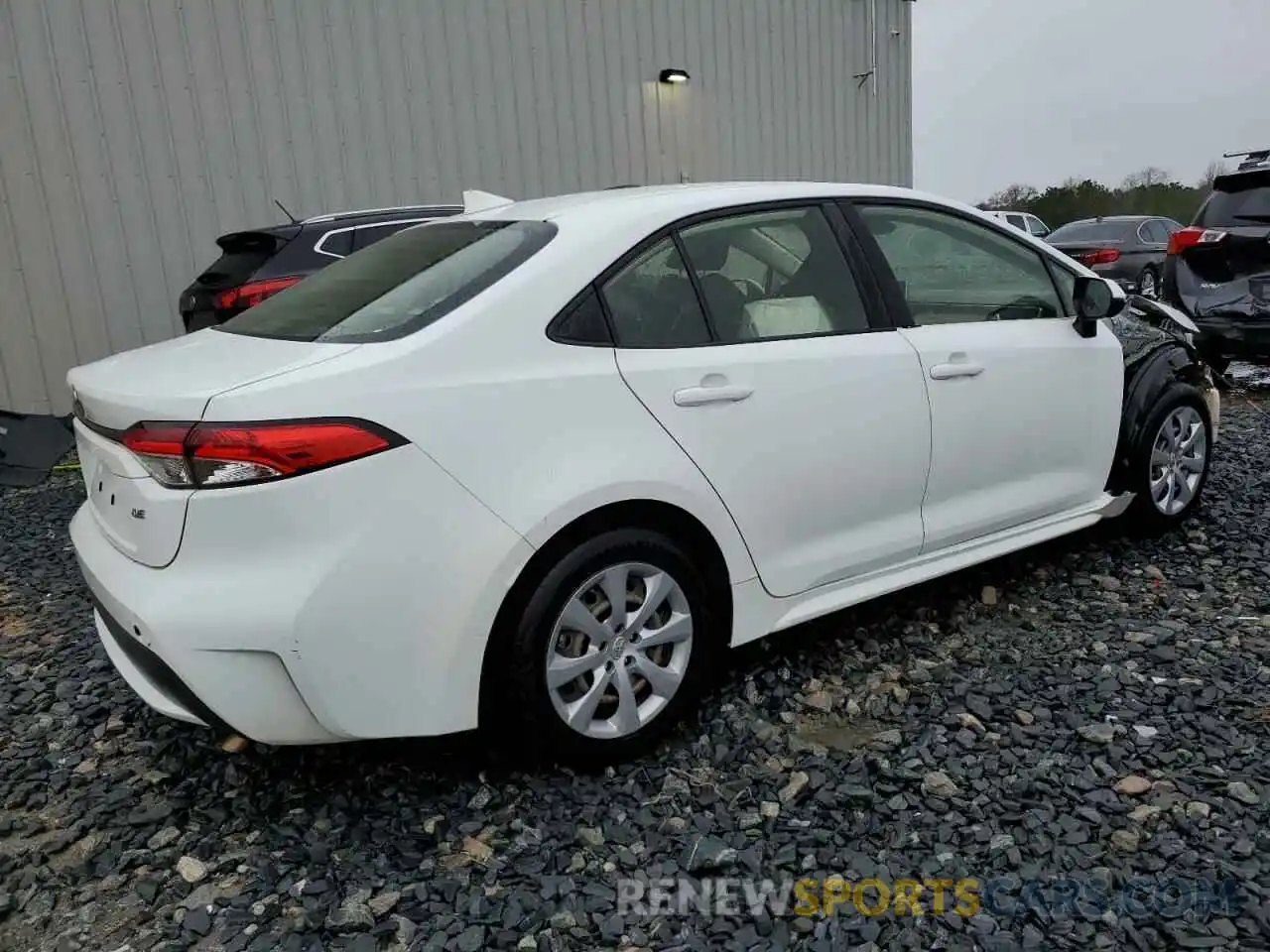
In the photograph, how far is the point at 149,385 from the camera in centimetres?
214

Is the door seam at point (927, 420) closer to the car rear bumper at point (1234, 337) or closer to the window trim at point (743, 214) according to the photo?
the window trim at point (743, 214)

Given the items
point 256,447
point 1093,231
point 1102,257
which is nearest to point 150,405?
point 256,447

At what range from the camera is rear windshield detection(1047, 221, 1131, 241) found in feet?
44.2

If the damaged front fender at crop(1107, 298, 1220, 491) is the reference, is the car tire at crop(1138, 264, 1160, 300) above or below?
below


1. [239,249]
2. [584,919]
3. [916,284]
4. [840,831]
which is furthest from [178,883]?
[239,249]

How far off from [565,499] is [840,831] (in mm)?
1017

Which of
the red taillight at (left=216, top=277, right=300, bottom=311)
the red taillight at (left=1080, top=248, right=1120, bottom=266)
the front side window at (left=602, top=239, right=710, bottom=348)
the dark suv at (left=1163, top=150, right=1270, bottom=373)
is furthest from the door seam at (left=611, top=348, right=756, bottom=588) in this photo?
the red taillight at (left=1080, top=248, right=1120, bottom=266)

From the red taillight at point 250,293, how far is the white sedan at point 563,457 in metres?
2.77

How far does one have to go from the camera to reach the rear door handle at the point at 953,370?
294cm

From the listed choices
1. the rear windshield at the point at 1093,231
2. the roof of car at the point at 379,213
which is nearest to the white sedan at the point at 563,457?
the roof of car at the point at 379,213

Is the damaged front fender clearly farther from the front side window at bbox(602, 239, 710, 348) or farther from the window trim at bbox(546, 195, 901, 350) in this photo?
the front side window at bbox(602, 239, 710, 348)

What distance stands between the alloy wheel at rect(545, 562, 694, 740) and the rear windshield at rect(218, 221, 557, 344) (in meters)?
0.78

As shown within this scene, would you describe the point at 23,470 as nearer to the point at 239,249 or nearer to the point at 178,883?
the point at 239,249

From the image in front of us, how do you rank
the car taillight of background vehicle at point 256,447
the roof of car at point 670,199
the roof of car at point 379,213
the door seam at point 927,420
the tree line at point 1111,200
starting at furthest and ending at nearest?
1. the tree line at point 1111,200
2. the roof of car at point 379,213
3. the door seam at point 927,420
4. the roof of car at point 670,199
5. the car taillight of background vehicle at point 256,447
